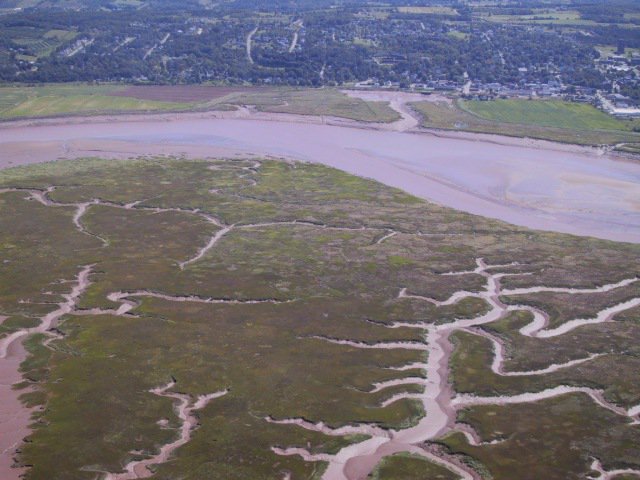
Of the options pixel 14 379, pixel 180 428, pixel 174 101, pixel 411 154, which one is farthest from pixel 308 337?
pixel 174 101

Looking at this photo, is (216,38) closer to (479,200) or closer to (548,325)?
(479,200)

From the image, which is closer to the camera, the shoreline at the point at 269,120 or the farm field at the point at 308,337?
the farm field at the point at 308,337

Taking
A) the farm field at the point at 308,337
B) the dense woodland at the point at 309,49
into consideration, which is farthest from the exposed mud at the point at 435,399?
the dense woodland at the point at 309,49

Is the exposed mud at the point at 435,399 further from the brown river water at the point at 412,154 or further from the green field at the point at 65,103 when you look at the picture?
the green field at the point at 65,103

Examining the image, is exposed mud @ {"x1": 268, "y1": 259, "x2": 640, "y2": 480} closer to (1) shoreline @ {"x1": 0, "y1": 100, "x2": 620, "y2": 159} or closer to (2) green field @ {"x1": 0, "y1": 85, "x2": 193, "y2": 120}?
(1) shoreline @ {"x1": 0, "y1": 100, "x2": 620, "y2": 159}

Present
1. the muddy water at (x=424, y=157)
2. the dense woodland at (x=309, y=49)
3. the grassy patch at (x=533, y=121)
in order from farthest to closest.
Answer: the dense woodland at (x=309, y=49) → the grassy patch at (x=533, y=121) → the muddy water at (x=424, y=157)
